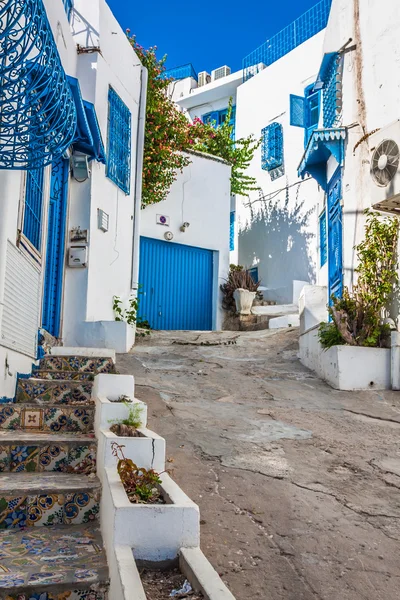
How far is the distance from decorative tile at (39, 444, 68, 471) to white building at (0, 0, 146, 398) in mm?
994

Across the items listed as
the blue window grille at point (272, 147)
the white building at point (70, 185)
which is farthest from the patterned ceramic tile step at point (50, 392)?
the blue window grille at point (272, 147)

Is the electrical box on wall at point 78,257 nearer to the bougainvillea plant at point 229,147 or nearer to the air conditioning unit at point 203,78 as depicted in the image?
the bougainvillea plant at point 229,147

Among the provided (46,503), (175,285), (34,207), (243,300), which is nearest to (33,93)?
(34,207)

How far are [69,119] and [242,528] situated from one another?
3.27 m

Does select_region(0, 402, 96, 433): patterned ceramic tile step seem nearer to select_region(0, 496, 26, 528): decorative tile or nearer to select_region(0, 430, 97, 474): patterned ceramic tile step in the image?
select_region(0, 430, 97, 474): patterned ceramic tile step

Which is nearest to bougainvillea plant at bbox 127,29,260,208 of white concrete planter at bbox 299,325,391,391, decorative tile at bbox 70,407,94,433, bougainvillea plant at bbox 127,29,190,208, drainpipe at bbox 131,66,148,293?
bougainvillea plant at bbox 127,29,190,208

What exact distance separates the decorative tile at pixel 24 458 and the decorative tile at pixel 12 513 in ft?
1.79

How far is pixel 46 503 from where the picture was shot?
9.86ft

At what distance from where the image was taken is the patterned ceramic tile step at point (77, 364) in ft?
18.1

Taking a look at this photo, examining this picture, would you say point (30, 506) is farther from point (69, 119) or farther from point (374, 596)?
point (69, 119)

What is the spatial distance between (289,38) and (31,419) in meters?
15.5

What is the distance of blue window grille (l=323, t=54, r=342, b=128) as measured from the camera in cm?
900

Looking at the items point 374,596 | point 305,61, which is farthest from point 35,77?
point 305,61

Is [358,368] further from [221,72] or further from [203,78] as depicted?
[203,78]
